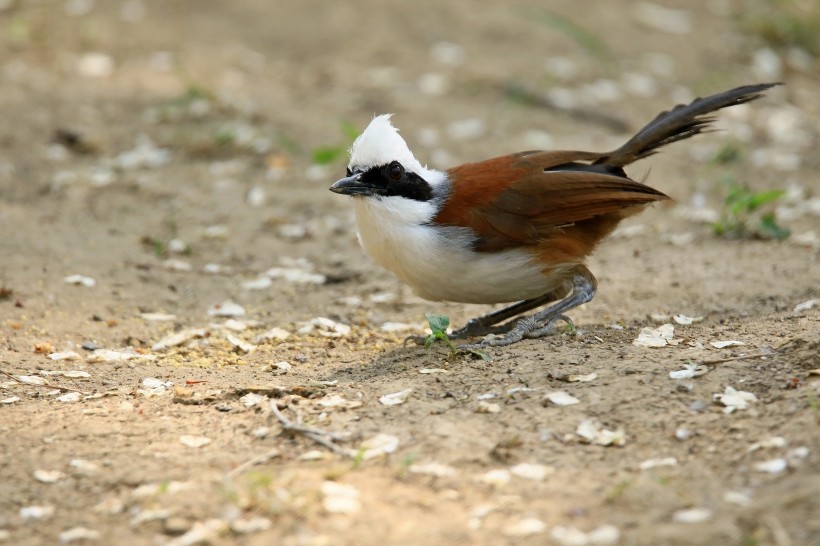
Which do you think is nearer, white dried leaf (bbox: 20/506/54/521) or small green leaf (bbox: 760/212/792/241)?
white dried leaf (bbox: 20/506/54/521)

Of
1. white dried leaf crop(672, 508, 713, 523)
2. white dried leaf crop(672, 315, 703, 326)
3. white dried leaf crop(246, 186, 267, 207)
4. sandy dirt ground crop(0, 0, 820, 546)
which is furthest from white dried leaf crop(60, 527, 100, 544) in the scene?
white dried leaf crop(246, 186, 267, 207)

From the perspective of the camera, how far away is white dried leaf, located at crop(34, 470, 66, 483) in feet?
11.8

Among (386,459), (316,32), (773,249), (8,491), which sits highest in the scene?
(316,32)

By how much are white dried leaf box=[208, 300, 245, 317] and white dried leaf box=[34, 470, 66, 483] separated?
2.16m

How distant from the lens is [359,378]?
15.0 feet

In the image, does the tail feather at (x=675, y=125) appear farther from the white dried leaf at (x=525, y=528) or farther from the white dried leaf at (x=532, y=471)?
the white dried leaf at (x=525, y=528)

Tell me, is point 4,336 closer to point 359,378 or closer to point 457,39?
point 359,378

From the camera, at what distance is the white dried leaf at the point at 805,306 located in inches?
199

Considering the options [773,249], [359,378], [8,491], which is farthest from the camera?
[773,249]

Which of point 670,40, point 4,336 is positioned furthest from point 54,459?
point 670,40

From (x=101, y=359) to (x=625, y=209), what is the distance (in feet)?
9.38

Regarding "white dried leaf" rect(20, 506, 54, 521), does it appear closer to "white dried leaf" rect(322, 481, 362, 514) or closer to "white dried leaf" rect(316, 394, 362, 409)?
"white dried leaf" rect(322, 481, 362, 514)

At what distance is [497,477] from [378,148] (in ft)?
6.51

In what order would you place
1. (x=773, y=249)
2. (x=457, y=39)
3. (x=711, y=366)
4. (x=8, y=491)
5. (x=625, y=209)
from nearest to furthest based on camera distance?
(x=8, y=491) < (x=711, y=366) < (x=625, y=209) < (x=773, y=249) < (x=457, y=39)
